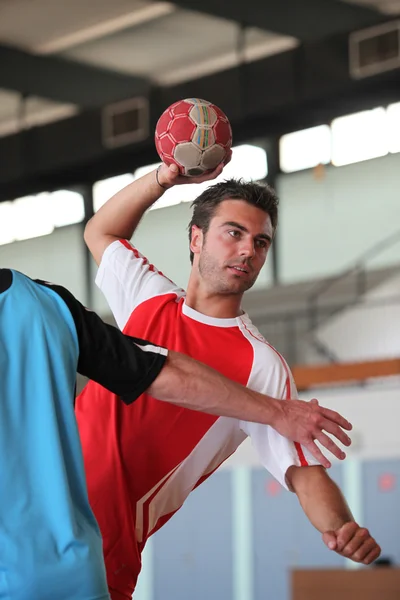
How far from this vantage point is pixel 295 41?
11.9 meters

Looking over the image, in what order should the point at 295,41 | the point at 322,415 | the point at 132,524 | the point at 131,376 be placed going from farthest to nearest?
the point at 295,41 < the point at 132,524 < the point at 322,415 < the point at 131,376

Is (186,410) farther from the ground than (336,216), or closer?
closer

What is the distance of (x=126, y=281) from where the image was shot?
3.12 metres

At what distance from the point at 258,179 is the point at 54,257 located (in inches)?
153

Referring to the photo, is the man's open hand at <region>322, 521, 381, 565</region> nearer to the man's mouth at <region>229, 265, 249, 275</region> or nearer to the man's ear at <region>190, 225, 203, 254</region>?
the man's mouth at <region>229, 265, 249, 275</region>

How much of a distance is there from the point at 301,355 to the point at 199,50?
356 centimetres

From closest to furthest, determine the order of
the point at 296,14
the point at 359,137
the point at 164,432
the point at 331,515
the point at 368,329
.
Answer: the point at 331,515, the point at 164,432, the point at 296,14, the point at 368,329, the point at 359,137

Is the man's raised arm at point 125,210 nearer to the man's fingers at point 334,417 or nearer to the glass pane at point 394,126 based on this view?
the man's fingers at point 334,417

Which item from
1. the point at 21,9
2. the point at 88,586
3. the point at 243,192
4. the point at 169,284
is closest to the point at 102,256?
the point at 169,284

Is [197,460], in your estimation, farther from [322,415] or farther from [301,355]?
[301,355]

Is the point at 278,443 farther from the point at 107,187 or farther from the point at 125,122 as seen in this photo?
the point at 107,187

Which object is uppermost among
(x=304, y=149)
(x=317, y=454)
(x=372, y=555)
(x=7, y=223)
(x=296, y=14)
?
(x=296, y=14)

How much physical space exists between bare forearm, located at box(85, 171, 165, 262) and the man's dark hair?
0.13 meters

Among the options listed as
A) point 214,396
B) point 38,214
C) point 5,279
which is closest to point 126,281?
point 214,396
